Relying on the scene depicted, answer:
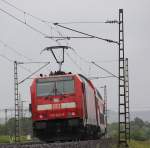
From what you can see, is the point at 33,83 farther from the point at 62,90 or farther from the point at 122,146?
the point at 122,146

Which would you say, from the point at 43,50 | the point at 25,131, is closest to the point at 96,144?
the point at 43,50

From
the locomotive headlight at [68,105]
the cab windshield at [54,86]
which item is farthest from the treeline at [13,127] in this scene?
the locomotive headlight at [68,105]

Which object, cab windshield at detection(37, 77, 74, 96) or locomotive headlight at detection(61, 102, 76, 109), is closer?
locomotive headlight at detection(61, 102, 76, 109)

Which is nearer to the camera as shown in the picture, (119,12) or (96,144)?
(96,144)

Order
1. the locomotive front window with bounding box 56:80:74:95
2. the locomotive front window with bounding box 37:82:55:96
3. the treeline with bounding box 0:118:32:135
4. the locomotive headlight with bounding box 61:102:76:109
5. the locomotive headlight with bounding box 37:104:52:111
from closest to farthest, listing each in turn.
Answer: the locomotive headlight with bounding box 61:102:76:109 → the locomotive headlight with bounding box 37:104:52:111 → the locomotive front window with bounding box 56:80:74:95 → the locomotive front window with bounding box 37:82:55:96 → the treeline with bounding box 0:118:32:135

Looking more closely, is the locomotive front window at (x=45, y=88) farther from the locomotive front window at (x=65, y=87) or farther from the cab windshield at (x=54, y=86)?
the locomotive front window at (x=65, y=87)

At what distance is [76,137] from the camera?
32.1 metres

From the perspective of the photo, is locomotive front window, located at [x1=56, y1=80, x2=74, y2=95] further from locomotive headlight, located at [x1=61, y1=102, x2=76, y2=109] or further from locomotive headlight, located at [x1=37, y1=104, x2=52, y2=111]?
locomotive headlight, located at [x1=37, y1=104, x2=52, y2=111]

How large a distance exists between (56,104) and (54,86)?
0.93 metres

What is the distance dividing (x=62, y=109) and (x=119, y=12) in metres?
8.45

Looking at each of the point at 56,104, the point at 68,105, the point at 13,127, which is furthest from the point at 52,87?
the point at 13,127

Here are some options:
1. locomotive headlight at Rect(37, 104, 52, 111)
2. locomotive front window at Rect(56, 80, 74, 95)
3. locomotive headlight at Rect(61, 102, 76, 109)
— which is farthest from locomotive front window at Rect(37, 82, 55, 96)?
locomotive headlight at Rect(61, 102, 76, 109)

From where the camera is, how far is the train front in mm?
30703

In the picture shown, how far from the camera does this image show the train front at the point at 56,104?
3070 centimetres
